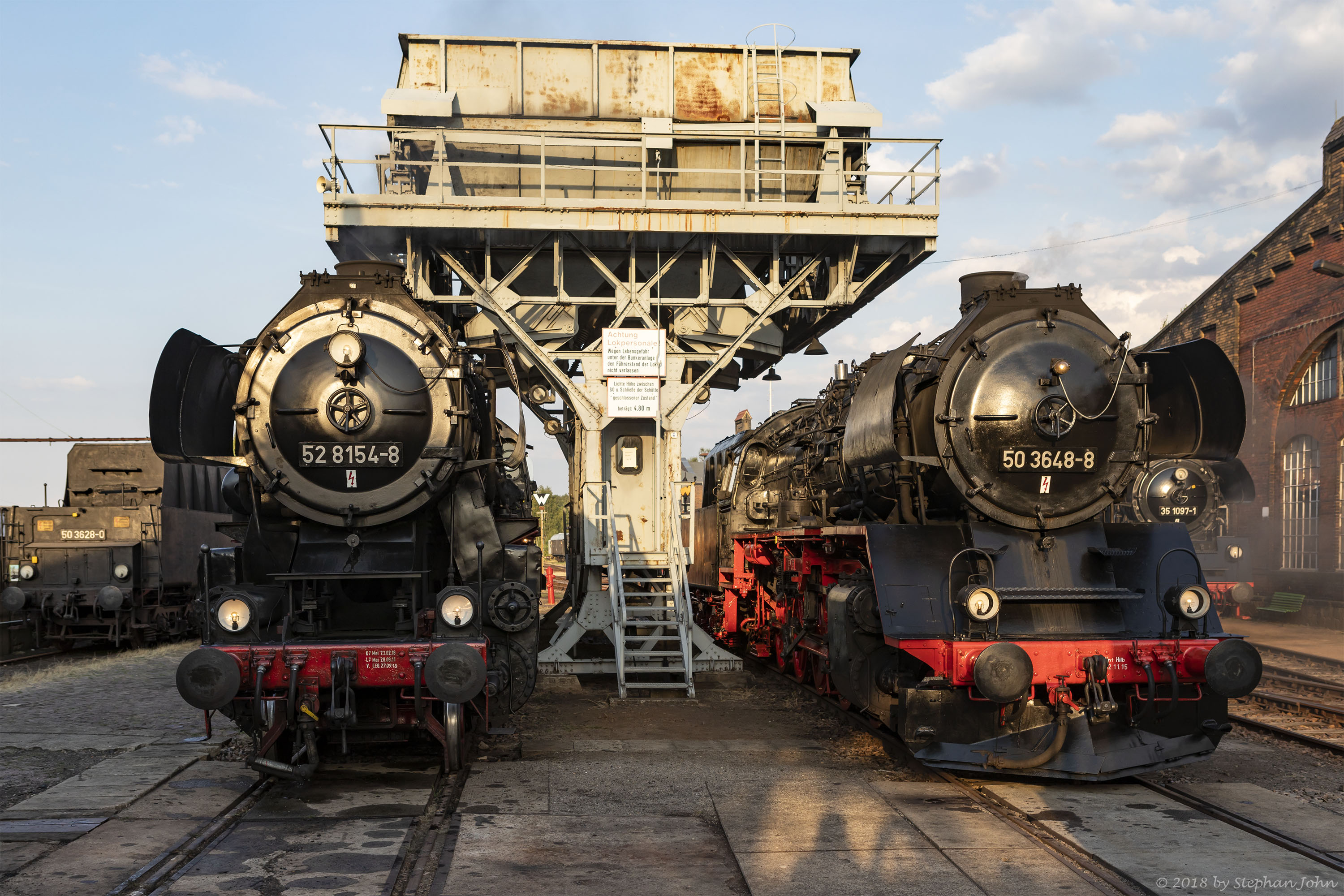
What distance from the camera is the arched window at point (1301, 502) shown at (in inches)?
784

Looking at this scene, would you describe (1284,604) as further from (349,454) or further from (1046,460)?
(349,454)

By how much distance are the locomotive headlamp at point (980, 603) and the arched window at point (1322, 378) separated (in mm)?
15924

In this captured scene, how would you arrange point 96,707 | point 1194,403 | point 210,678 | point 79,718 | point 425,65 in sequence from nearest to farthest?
point 210,678
point 1194,403
point 79,718
point 96,707
point 425,65

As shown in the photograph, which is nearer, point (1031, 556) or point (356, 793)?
point (356, 793)

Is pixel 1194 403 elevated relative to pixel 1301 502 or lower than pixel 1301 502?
elevated

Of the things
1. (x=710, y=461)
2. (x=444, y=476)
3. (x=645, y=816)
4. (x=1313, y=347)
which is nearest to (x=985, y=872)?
(x=645, y=816)

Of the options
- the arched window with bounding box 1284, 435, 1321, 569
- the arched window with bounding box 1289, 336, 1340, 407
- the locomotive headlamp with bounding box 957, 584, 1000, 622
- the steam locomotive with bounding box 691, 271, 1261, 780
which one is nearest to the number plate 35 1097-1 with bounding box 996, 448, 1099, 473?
the steam locomotive with bounding box 691, 271, 1261, 780

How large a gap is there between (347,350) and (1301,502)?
63.4 ft

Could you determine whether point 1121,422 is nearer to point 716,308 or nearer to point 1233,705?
point 1233,705

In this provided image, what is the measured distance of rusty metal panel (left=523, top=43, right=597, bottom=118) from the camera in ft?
44.1

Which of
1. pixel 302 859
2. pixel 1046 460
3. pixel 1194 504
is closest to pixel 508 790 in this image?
pixel 302 859

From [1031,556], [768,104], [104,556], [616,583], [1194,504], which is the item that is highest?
[768,104]

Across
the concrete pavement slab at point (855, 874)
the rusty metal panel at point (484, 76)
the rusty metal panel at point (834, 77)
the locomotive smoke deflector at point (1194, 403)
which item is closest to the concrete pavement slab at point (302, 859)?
the concrete pavement slab at point (855, 874)

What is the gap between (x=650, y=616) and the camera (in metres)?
12.9
